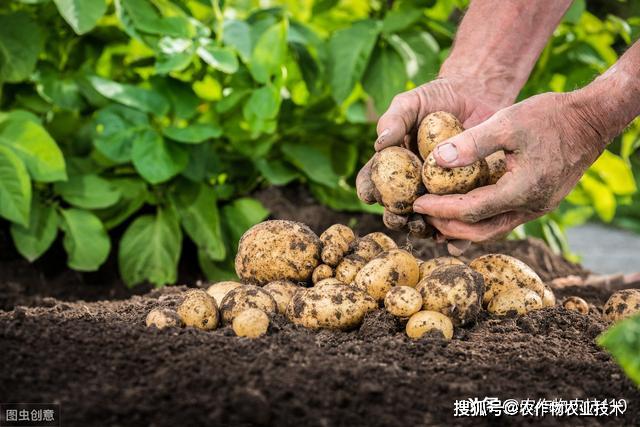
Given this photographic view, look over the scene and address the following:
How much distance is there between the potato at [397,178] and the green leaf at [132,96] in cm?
179

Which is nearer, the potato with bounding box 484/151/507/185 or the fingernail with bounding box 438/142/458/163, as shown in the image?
the fingernail with bounding box 438/142/458/163

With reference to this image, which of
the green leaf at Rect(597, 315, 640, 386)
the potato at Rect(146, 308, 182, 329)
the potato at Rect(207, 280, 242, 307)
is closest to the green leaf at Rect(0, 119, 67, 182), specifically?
the potato at Rect(207, 280, 242, 307)

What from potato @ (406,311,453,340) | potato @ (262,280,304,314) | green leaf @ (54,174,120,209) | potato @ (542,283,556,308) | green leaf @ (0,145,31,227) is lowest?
green leaf @ (54,174,120,209)

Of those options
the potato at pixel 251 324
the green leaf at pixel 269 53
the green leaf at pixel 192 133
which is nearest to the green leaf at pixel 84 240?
the green leaf at pixel 192 133

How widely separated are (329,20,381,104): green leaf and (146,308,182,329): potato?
208 centimetres

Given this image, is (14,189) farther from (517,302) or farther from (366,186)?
(517,302)

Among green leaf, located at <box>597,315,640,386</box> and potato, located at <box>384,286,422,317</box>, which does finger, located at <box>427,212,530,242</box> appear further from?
green leaf, located at <box>597,315,640,386</box>

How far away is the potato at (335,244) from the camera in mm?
2895

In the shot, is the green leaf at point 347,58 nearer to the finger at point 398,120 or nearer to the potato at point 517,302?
the finger at point 398,120

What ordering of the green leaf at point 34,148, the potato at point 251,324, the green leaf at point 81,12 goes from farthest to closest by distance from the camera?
the green leaf at point 34,148, the green leaf at point 81,12, the potato at point 251,324

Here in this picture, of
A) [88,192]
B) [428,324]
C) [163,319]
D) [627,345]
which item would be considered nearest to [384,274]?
→ [428,324]

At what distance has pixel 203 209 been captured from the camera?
14.8 ft

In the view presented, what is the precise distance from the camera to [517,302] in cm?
287

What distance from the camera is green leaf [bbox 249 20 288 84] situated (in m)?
4.24
